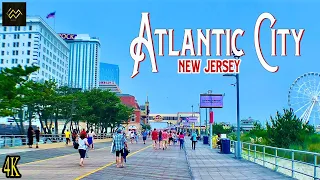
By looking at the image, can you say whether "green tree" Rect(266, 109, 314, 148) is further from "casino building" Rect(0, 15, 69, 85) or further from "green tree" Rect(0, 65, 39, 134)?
"casino building" Rect(0, 15, 69, 85)

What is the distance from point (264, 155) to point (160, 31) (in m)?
11.0

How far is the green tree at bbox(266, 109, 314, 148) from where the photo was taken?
4109 centimetres

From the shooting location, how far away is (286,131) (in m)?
41.4

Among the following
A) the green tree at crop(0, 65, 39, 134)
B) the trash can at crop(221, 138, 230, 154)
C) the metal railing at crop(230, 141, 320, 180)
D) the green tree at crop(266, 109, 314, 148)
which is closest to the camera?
the metal railing at crop(230, 141, 320, 180)

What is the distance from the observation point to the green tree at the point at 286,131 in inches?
1618

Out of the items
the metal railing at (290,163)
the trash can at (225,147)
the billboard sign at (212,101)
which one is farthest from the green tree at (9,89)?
the metal railing at (290,163)

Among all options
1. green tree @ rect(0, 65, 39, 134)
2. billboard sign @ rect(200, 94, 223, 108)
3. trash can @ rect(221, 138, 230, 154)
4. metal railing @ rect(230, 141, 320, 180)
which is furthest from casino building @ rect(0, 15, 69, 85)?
metal railing @ rect(230, 141, 320, 180)

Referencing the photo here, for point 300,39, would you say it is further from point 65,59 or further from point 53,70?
point 65,59

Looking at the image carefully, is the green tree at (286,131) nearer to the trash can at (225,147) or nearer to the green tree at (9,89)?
the trash can at (225,147)

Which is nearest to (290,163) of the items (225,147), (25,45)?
(225,147)

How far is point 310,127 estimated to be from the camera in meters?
45.2

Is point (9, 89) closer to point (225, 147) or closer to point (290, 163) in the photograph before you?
point (225, 147)

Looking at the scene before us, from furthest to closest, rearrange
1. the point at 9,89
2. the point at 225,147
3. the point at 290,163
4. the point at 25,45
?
the point at 25,45, the point at 9,89, the point at 225,147, the point at 290,163

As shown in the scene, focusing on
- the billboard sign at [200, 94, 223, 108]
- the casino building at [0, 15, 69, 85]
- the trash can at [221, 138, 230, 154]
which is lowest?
the trash can at [221, 138, 230, 154]
